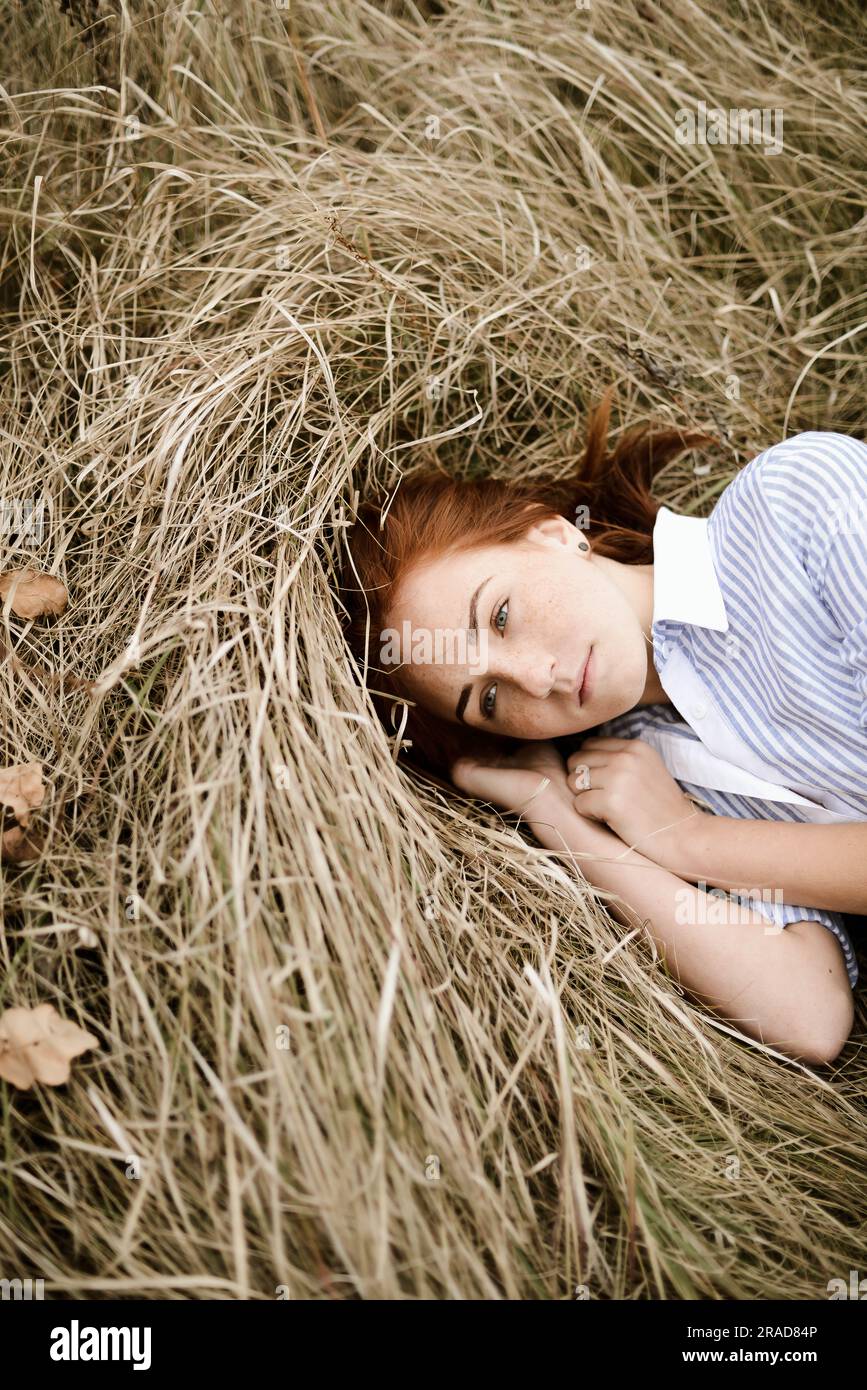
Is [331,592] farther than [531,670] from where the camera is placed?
Yes

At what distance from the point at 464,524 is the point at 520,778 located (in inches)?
22.6

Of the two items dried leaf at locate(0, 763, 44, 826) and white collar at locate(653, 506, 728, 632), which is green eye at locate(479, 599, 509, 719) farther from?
dried leaf at locate(0, 763, 44, 826)

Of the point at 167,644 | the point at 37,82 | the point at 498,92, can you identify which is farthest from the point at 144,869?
the point at 498,92

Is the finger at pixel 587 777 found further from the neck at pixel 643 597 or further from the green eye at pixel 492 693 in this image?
the green eye at pixel 492 693

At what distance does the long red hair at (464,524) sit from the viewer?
6.88ft

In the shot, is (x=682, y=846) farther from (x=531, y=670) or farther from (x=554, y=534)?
(x=554, y=534)

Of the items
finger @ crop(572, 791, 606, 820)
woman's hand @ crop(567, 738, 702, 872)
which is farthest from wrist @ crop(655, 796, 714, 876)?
finger @ crop(572, 791, 606, 820)

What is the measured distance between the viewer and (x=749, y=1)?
281 cm

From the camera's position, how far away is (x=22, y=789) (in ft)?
5.90

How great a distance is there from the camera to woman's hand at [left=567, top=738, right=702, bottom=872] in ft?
6.88

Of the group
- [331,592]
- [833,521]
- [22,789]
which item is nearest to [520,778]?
[331,592]

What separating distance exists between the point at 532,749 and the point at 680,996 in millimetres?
636

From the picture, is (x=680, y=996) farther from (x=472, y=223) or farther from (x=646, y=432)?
(x=472, y=223)

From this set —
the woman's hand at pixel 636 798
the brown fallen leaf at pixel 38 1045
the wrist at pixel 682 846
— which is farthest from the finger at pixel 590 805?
the brown fallen leaf at pixel 38 1045
